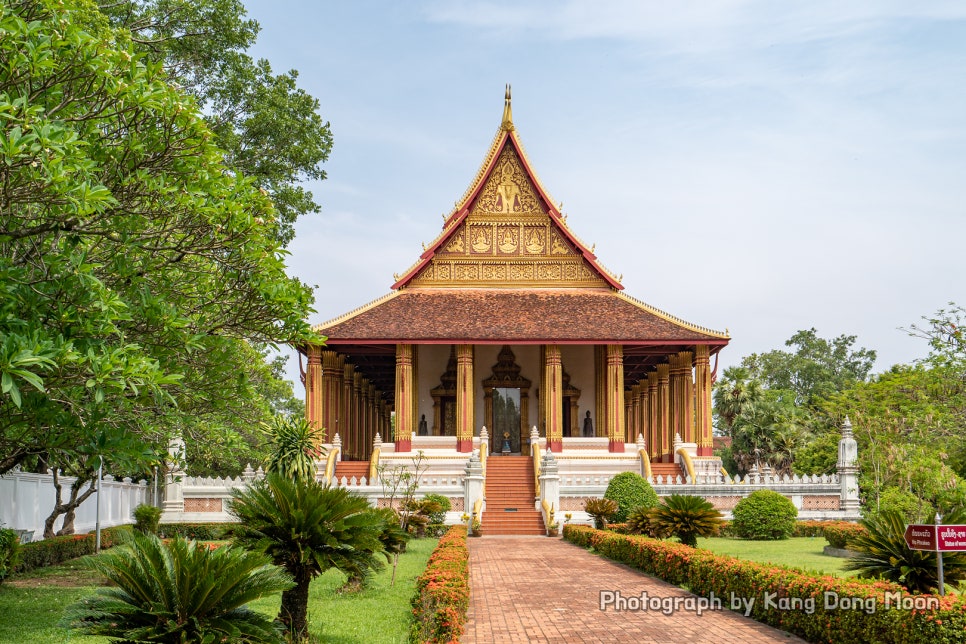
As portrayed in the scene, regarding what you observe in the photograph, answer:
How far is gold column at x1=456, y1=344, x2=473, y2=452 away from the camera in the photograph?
30.7m

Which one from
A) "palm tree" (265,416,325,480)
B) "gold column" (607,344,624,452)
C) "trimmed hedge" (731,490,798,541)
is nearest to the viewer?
"palm tree" (265,416,325,480)

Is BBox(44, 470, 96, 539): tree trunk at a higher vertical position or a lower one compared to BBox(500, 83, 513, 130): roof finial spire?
lower

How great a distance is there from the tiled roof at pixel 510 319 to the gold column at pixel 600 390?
5.73ft

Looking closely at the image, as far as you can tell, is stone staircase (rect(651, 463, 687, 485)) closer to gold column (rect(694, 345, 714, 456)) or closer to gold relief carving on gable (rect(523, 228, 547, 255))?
gold column (rect(694, 345, 714, 456))

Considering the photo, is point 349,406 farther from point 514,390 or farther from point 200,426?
point 200,426

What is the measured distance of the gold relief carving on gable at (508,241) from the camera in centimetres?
3447

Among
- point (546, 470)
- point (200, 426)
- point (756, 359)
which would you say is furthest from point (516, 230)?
point (756, 359)

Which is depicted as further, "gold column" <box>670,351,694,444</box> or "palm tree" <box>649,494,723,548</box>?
"gold column" <box>670,351,694,444</box>

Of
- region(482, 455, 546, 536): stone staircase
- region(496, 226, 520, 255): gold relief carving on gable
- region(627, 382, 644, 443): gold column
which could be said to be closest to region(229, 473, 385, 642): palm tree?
region(482, 455, 546, 536): stone staircase

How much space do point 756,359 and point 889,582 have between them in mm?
61464

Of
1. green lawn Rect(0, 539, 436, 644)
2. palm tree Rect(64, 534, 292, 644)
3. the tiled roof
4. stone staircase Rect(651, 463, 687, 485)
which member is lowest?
green lawn Rect(0, 539, 436, 644)

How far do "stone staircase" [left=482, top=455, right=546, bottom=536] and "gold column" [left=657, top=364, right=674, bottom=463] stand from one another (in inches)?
296

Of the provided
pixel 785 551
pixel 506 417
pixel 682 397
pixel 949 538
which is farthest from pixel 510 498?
pixel 949 538

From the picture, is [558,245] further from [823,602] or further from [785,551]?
[823,602]
